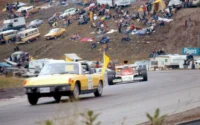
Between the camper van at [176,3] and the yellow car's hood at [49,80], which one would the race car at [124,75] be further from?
the camper van at [176,3]

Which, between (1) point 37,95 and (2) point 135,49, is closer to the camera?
(1) point 37,95

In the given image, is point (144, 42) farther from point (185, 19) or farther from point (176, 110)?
point (176, 110)

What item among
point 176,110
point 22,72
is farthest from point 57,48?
point 176,110

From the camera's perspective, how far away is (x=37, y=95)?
18.8 meters

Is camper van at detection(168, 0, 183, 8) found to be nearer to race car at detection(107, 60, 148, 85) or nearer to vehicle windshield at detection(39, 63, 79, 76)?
race car at detection(107, 60, 148, 85)

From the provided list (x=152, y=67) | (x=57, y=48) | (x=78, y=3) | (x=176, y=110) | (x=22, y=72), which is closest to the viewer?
(x=176, y=110)

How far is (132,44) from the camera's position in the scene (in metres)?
65.7

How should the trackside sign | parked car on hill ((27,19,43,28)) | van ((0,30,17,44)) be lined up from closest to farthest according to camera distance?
the trackside sign
van ((0,30,17,44))
parked car on hill ((27,19,43,28))

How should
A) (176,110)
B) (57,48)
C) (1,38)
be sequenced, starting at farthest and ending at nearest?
(1,38) → (57,48) → (176,110)

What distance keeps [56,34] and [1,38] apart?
7200mm

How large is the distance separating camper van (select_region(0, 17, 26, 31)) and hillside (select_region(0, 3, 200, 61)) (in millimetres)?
8378

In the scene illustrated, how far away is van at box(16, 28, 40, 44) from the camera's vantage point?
73.2m

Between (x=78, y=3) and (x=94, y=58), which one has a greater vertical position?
(x=78, y=3)

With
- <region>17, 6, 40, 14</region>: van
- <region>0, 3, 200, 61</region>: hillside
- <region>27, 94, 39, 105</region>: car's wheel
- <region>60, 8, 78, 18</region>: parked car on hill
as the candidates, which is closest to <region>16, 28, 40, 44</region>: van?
<region>0, 3, 200, 61</region>: hillside
